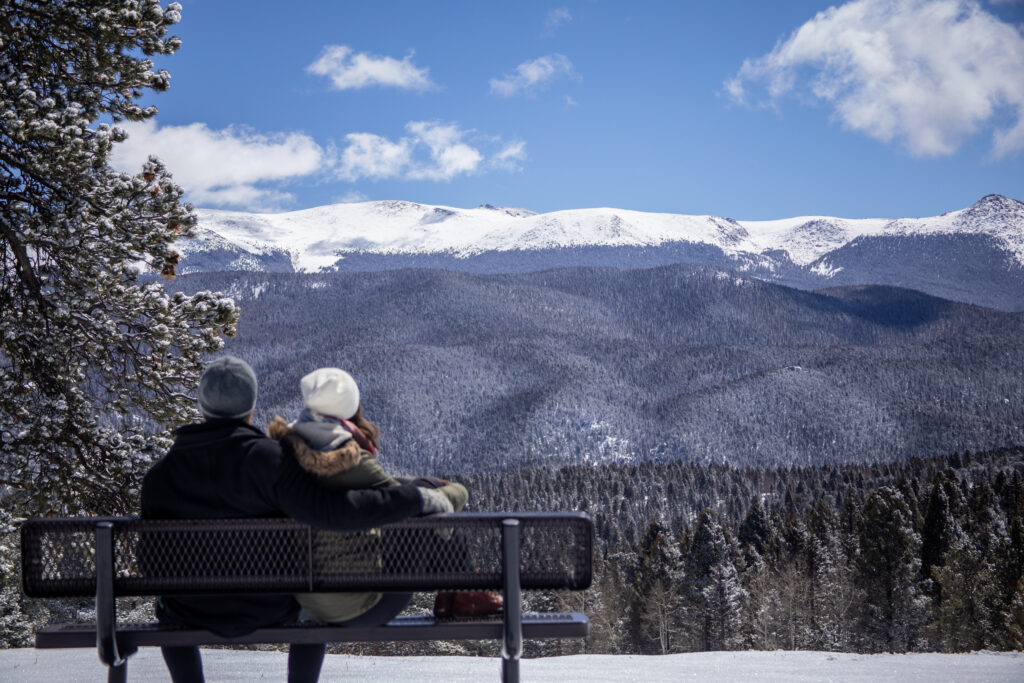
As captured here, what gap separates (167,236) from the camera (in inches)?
414

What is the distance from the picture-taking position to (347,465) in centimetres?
432

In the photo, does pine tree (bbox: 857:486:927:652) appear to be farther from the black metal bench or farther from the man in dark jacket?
the man in dark jacket

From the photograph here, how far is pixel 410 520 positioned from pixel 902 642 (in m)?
57.2

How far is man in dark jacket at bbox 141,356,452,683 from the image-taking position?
438cm

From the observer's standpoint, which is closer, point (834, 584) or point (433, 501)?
point (433, 501)

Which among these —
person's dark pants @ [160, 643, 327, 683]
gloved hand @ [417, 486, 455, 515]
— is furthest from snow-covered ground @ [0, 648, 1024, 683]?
gloved hand @ [417, 486, 455, 515]

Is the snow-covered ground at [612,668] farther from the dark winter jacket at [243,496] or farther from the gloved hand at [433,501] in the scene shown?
the gloved hand at [433,501]

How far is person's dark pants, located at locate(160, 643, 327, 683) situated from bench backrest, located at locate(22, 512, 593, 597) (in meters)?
0.47

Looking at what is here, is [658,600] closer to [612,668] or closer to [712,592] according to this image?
[712,592]

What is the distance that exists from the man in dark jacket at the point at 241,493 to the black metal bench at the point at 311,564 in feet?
0.34

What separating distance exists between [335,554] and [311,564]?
0.43 feet

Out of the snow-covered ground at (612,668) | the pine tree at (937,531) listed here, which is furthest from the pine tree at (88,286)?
the pine tree at (937,531)

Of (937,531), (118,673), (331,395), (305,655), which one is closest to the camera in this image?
(331,395)

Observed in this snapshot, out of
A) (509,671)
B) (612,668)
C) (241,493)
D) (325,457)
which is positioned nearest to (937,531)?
(612,668)
